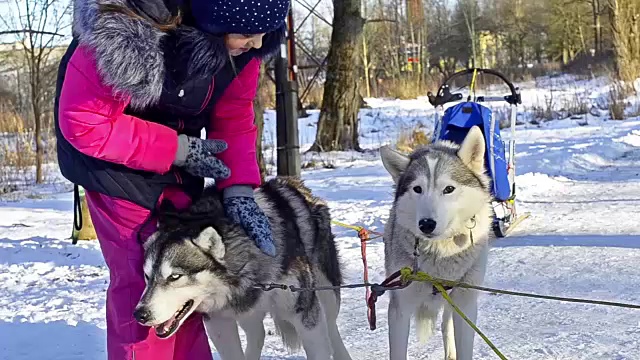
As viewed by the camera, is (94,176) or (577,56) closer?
(94,176)

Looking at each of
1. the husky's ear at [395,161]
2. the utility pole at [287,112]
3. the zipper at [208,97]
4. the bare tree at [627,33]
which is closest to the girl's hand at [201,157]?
the zipper at [208,97]

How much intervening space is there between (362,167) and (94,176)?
7910 millimetres

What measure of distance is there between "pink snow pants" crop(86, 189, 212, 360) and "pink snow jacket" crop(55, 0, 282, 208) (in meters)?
0.07

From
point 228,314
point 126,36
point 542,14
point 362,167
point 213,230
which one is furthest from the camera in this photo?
point 542,14

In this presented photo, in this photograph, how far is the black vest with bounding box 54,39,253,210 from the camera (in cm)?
223

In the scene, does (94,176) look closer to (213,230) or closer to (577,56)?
(213,230)

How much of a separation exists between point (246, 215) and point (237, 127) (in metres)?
0.32

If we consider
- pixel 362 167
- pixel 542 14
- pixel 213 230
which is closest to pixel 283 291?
pixel 213 230

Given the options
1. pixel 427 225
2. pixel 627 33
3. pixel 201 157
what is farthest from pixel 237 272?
pixel 627 33

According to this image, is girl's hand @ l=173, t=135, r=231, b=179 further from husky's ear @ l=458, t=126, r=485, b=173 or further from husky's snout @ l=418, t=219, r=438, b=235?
husky's ear @ l=458, t=126, r=485, b=173

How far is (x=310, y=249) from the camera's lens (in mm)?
3037

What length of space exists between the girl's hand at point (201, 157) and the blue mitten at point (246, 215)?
0.32 feet

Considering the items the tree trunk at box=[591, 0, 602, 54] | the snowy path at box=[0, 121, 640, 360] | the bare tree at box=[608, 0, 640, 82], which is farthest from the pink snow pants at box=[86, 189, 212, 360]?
the tree trunk at box=[591, 0, 602, 54]

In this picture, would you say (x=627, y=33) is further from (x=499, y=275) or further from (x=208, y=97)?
A: (x=208, y=97)
